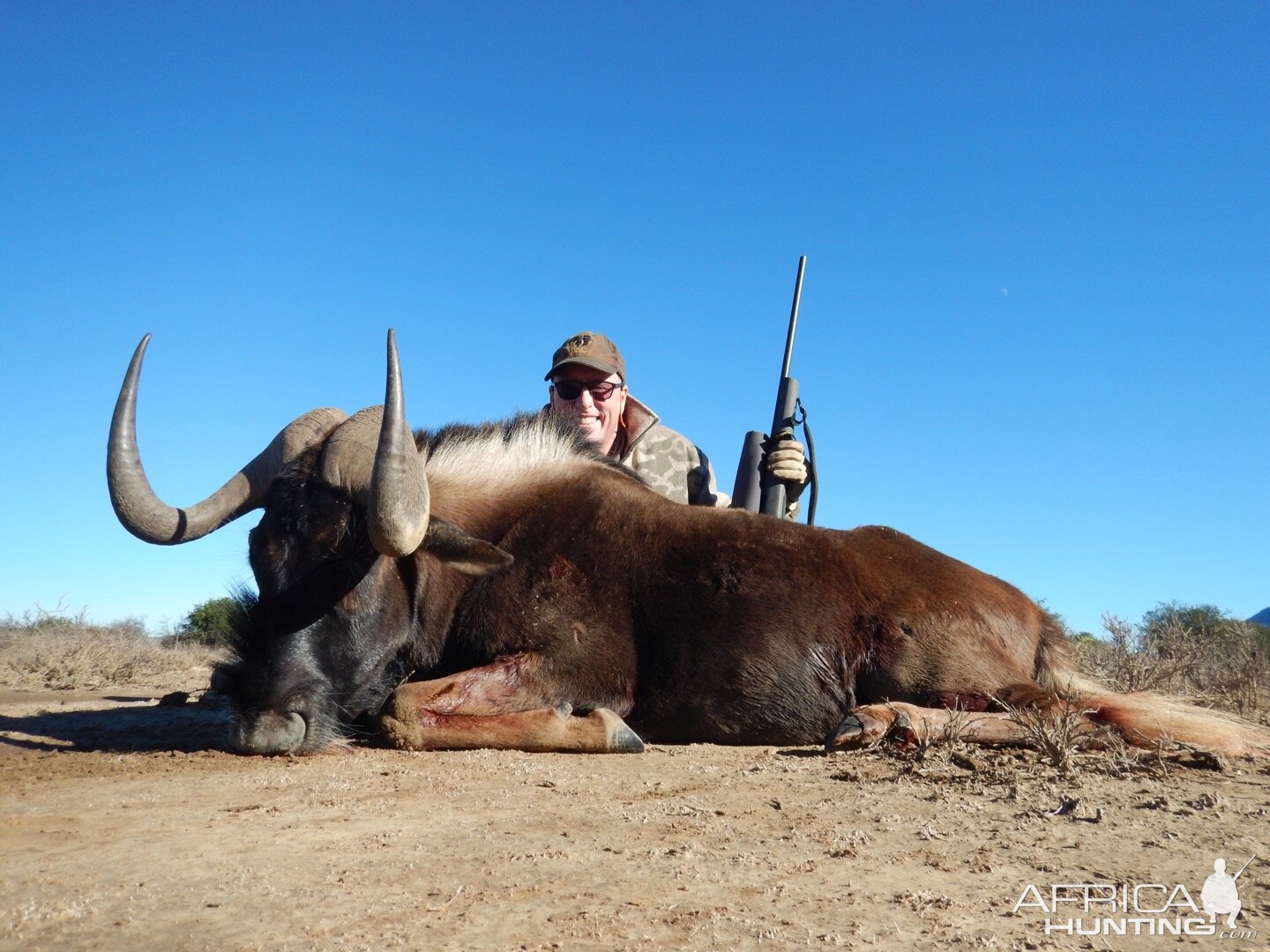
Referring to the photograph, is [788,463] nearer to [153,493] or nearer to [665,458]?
[665,458]

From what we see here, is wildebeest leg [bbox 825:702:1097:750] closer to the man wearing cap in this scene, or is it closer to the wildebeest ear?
the wildebeest ear

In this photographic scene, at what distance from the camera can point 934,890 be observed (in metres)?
2.19

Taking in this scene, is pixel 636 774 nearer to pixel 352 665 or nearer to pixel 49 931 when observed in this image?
pixel 352 665

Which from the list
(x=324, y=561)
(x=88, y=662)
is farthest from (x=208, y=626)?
(x=324, y=561)

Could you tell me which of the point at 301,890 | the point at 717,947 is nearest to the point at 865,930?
the point at 717,947

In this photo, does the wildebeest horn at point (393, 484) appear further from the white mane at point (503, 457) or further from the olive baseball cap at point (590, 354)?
the olive baseball cap at point (590, 354)

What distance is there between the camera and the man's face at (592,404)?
7.80m

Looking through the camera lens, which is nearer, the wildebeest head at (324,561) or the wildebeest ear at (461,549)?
the wildebeest head at (324,561)

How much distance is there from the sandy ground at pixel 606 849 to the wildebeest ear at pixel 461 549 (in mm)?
934

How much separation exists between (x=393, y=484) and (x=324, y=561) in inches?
24.6

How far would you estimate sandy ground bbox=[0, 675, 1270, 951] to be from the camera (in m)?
1.95

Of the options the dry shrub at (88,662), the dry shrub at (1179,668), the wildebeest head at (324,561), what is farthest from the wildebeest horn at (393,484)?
the dry shrub at (88,662)

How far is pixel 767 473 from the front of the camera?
7012 mm

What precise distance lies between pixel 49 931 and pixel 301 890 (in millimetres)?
475
